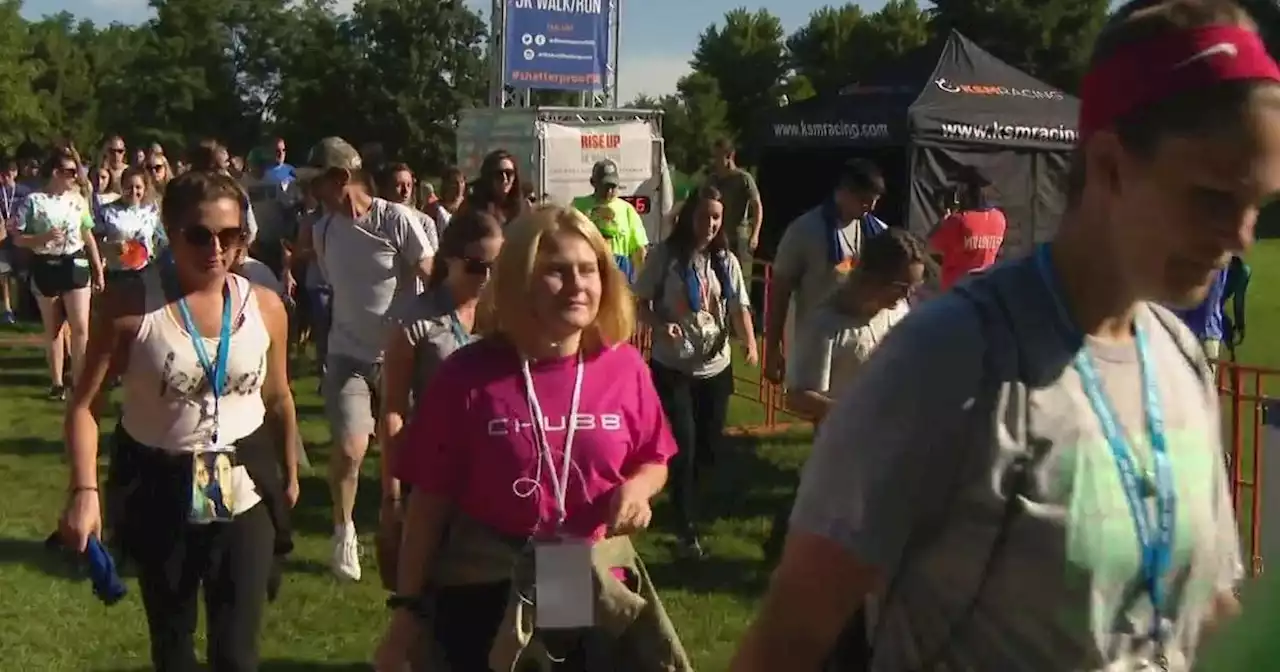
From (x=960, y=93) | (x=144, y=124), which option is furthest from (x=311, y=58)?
(x=960, y=93)

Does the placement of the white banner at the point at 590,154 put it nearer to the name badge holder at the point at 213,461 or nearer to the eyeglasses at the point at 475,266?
the eyeglasses at the point at 475,266

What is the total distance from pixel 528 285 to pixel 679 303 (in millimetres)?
3737

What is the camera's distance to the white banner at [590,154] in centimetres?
1898

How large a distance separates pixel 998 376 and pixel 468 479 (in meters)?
2.19

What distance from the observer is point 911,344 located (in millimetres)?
1618

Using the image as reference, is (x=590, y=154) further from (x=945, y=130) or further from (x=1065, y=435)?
(x=1065, y=435)

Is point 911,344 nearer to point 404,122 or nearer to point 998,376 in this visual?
point 998,376

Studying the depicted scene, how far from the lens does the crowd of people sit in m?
1.60

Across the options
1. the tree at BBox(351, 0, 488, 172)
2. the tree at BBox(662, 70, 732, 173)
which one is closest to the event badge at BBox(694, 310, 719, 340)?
the tree at BBox(662, 70, 732, 173)

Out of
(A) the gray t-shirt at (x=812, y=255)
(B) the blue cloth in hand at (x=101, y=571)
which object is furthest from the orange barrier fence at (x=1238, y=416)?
(B) the blue cloth in hand at (x=101, y=571)

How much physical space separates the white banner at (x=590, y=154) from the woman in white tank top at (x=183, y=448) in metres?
14.5

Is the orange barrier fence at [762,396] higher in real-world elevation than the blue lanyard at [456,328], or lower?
lower

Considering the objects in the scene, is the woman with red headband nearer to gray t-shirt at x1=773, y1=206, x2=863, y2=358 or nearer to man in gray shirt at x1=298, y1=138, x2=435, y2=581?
man in gray shirt at x1=298, y1=138, x2=435, y2=581

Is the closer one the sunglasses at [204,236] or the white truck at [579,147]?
the sunglasses at [204,236]
